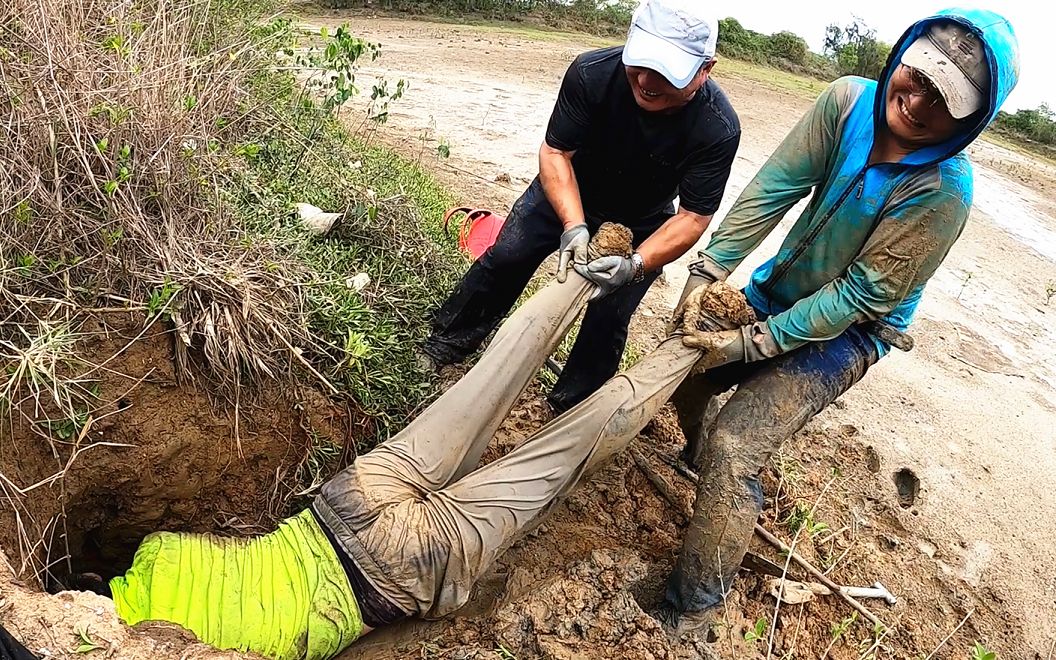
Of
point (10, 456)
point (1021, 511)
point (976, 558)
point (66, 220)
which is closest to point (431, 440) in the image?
point (10, 456)

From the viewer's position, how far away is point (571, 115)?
10.5 feet

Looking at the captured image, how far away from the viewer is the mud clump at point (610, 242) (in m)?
2.99

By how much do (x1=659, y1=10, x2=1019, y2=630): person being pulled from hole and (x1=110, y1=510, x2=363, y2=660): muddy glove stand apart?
3.93 ft

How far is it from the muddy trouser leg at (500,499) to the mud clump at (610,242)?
1.38ft

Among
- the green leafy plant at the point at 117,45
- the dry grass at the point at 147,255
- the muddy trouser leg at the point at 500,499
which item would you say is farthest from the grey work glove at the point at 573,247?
the green leafy plant at the point at 117,45

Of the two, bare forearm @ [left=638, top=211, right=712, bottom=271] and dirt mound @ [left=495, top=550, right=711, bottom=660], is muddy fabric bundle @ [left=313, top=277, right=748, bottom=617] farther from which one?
bare forearm @ [left=638, top=211, right=712, bottom=271]

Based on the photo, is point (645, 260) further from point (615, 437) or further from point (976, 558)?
point (976, 558)

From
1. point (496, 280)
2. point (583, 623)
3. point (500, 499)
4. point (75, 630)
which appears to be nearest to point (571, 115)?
point (496, 280)

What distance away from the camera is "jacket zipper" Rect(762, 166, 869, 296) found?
262 cm

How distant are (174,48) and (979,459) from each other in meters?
4.29

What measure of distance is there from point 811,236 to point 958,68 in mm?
690

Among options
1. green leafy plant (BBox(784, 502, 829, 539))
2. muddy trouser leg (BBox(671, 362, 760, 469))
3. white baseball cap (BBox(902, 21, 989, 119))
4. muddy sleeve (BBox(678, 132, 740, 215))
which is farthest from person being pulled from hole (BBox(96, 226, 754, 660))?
green leafy plant (BBox(784, 502, 829, 539))

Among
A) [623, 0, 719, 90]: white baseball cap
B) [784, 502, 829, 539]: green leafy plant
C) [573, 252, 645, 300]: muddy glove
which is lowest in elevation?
[784, 502, 829, 539]: green leafy plant

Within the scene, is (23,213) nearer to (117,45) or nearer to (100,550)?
(117,45)
